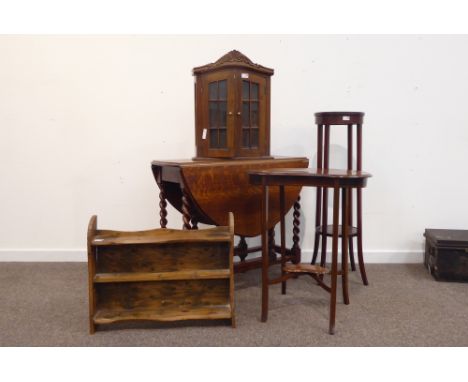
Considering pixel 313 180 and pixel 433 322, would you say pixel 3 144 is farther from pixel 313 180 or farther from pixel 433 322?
pixel 433 322

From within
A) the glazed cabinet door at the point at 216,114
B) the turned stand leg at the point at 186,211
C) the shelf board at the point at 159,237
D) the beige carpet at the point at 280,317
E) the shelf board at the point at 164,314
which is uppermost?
the glazed cabinet door at the point at 216,114

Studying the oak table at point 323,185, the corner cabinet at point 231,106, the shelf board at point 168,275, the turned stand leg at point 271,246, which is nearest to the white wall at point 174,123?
the turned stand leg at point 271,246

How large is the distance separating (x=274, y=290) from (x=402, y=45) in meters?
2.11

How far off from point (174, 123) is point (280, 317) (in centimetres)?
176

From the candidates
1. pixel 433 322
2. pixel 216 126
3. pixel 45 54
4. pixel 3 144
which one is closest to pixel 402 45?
pixel 216 126

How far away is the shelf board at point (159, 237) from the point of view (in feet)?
7.02

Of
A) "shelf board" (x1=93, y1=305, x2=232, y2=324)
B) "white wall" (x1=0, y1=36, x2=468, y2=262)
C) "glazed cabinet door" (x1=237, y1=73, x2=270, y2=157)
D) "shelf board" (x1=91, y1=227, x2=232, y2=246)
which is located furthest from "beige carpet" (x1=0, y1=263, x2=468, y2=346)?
"glazed cabinet door" (x1=237, y1=73, x2=270, y2=157)

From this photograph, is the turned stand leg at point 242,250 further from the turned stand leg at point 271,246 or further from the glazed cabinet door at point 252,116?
the glazed cabinet door at point 252,116

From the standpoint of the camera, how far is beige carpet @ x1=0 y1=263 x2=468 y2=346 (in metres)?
2.04

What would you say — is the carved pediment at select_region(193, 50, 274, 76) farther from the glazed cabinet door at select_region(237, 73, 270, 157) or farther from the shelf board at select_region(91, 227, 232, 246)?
the shelf board at select_region(91, 227, 232, 246)

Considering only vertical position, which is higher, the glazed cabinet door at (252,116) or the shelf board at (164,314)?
the glazed cabinet door at (252,116)

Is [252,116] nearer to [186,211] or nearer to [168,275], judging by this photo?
[186,211]

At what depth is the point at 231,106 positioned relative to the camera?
8.65ft

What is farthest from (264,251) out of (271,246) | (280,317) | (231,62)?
(231,62)
